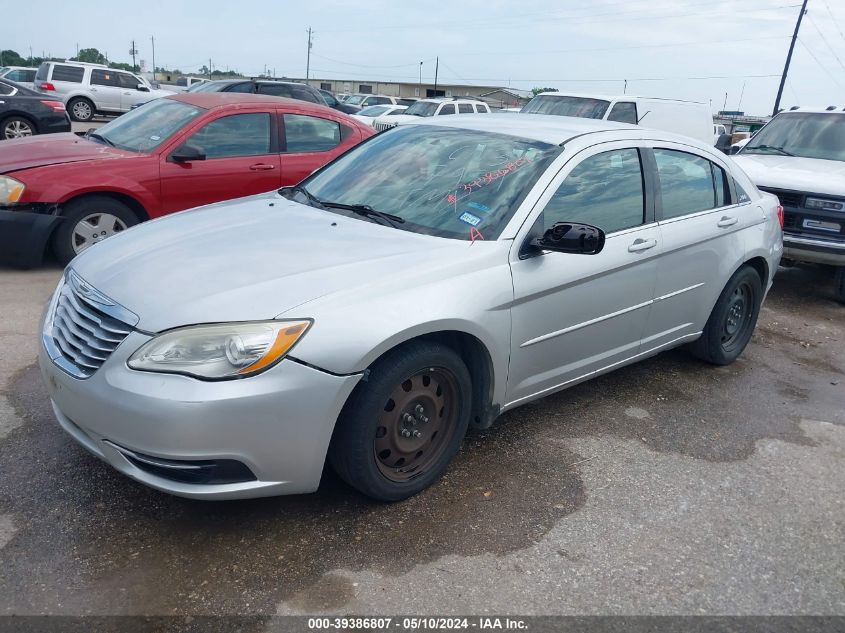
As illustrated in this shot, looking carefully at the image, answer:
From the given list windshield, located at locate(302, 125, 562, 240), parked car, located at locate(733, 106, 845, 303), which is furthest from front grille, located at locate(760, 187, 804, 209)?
windshield, located at locate(302, 125, 562, 240)

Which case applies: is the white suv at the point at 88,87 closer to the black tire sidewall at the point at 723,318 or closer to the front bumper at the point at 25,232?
the front bumper at the point at 25,232

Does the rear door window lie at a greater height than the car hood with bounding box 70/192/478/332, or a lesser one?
lesser

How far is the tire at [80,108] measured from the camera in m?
21.4

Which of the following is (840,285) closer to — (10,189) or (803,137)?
(803,137)

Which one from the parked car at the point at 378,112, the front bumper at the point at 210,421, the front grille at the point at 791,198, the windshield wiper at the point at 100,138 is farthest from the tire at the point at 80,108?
the front bumper at the point at 210,421

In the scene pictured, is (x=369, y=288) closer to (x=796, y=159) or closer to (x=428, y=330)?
(x=428, y=330)

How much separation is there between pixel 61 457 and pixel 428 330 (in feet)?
6.05

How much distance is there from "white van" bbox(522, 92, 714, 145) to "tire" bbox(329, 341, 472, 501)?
8195 mm

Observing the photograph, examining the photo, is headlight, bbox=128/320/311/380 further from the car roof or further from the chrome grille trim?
the car roof

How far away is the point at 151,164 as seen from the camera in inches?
248

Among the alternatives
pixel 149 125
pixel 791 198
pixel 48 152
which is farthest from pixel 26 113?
pixel 791 198

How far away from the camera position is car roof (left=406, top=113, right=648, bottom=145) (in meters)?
3.92

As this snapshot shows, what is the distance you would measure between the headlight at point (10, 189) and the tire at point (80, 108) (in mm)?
17625

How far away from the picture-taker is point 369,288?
9.47 feet
